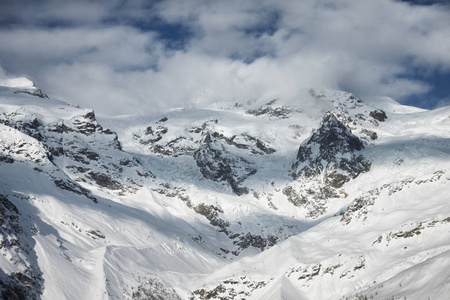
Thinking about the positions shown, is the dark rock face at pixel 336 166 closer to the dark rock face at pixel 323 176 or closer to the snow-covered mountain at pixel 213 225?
the dark rock face at pixel 323 176

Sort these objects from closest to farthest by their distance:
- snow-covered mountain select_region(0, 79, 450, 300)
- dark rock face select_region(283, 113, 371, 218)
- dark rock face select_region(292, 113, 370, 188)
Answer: snow-covered mountain select_region(0, 79, 450, 300)
dark rock face select_region(283, 113, 371, 218)
dark rock face select_region(292, 113, 370, 188)

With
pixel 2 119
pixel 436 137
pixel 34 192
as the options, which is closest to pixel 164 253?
pixel 34 192

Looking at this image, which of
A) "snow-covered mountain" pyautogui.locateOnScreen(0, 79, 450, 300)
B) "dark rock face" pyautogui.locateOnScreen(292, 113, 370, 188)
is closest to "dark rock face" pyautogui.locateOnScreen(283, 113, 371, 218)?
"dark rock face" pyautogui.locateOnScreen(292, 113, 370, 188)

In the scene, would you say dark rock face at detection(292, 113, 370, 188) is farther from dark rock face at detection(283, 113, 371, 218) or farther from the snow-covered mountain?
the snow-covered mountain

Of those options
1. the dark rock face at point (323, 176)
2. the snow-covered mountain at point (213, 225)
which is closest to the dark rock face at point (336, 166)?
the dark rock face at point (323, 176)

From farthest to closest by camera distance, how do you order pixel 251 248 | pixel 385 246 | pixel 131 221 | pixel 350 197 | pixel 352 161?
pixel 352 161 < pixel 350 197 < pixel 251 248 < pixel 131 221 < pixel 385 246

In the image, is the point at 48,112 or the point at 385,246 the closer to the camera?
the point at 385,246

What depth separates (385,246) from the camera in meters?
55.5

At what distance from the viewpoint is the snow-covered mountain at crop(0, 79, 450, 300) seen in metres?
50.5

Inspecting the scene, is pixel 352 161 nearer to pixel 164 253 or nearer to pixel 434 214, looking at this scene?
pixel 164 253

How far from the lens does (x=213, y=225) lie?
523 feet

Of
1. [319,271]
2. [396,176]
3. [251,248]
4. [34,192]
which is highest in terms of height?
[319,271]

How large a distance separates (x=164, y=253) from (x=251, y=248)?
2410 inches

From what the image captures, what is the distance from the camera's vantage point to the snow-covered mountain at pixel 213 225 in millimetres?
50497
